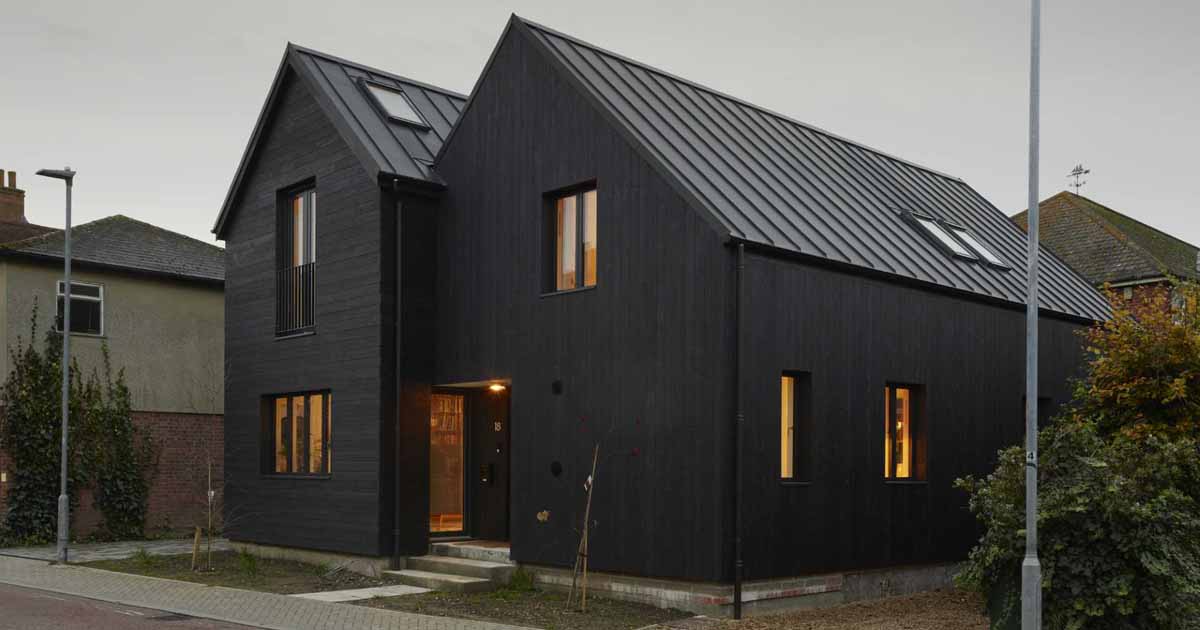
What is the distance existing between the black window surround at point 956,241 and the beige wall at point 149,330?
16.3m

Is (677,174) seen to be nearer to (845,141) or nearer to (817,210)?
(817,210)

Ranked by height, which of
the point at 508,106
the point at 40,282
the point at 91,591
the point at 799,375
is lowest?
the point at 91,591

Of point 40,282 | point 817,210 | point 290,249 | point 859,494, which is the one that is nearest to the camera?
point 859,494

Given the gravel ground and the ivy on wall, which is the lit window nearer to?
the gravel ground

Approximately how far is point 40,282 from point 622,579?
15.9 m

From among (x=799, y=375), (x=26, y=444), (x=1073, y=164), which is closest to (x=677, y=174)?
(x=799, y=375)

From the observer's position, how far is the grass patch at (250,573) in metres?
16.4

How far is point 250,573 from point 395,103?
320 inches

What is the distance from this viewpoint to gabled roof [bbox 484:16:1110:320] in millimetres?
14930

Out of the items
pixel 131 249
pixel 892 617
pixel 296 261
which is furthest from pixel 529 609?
pixel 131 249

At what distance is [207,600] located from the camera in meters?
14.8

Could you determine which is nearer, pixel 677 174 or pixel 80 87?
pixel 677 174

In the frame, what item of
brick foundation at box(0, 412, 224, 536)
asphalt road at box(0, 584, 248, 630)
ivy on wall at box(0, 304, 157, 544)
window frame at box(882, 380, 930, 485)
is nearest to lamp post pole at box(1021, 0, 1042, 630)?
window frame at box(882, 380, 930, 485)

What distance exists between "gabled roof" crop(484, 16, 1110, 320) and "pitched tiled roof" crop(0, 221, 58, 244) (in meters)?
16.1
